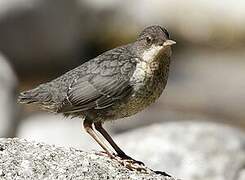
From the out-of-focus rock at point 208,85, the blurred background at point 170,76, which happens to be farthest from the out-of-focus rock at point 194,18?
the out-of-focus rock at point 208,85

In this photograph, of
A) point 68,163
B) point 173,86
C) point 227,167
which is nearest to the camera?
point 68,163

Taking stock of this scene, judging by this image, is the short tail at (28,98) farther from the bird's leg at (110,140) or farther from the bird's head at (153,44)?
the bird's head at (153,44)

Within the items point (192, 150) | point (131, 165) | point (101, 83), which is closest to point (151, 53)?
point (101, 83)

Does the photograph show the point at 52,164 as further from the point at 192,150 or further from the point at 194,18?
the point at 194,18

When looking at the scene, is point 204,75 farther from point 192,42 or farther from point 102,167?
point 102,167

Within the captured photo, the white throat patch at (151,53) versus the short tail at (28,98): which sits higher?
the white throat patch at (151,53)

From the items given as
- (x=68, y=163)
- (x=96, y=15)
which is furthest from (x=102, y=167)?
(x=96, y=15)
